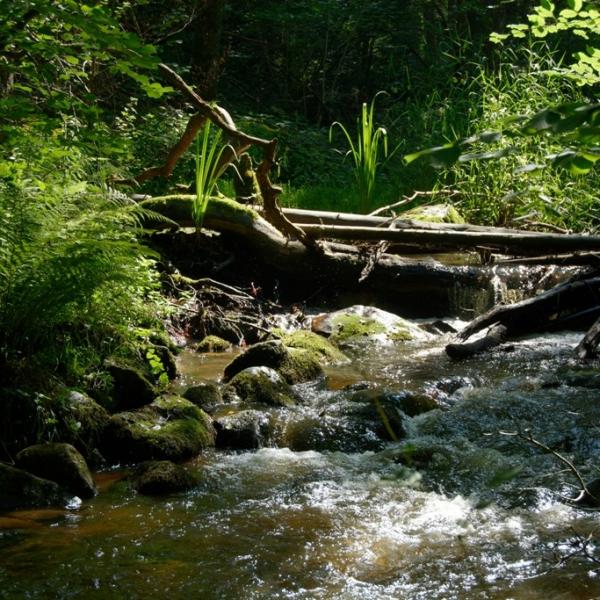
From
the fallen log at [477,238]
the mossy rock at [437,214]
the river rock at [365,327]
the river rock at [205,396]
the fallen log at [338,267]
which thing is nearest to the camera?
the river rock at [205,396]

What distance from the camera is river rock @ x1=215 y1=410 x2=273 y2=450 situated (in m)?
5.00

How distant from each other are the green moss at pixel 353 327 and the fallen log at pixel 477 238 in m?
0.81

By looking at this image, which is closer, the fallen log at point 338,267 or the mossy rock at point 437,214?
the fallen log at point 338,267

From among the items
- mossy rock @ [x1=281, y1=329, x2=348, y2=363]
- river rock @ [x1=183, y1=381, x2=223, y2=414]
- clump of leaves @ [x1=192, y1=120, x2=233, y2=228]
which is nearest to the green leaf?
river rock @ [x1=183, y1=381, x2=223, y2=414]

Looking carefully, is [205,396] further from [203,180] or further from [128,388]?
[203,180]

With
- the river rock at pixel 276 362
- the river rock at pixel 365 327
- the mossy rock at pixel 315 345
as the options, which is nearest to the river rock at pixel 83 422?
the river rock at pixel 276 362

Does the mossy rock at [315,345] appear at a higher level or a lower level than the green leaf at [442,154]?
lower

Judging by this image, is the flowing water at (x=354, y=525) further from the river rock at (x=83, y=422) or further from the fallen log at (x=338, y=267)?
the fallen log at (x=338, y=267)

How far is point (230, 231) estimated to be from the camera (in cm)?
856

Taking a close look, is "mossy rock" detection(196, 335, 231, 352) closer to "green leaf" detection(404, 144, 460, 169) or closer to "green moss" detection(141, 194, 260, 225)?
"green moss" detection(141, 194, 260, 225)

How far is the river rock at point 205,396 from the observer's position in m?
5.58

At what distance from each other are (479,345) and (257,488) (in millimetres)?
3126

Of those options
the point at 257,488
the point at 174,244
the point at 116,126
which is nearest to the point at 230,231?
the point at 174,244

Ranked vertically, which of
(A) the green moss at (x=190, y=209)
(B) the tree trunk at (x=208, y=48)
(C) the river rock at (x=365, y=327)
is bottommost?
(C) the river rock at (x=365, y=327)
